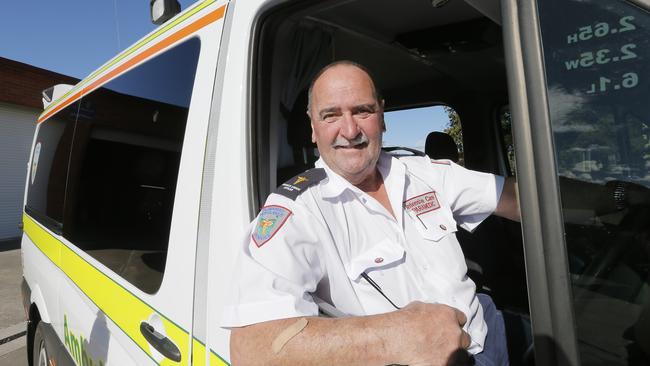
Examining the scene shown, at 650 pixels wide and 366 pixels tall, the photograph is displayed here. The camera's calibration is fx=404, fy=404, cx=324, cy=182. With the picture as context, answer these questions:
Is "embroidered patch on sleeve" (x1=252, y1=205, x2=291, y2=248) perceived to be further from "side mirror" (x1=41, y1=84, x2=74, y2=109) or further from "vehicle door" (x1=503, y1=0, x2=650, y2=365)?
"side mirror" (x1=41, y1=84, x2=74, y2=109)

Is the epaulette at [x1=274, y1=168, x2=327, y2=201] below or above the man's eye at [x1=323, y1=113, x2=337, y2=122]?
below

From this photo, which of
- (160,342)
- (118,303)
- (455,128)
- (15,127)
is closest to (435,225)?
(160,342)

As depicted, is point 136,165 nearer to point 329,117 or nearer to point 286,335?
point 329,117

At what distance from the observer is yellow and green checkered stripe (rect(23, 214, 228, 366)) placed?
1.24 meters

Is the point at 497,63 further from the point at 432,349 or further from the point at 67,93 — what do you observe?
the point at 67,93

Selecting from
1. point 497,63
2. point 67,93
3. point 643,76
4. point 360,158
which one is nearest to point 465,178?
point 360,158

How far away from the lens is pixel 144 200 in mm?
1548

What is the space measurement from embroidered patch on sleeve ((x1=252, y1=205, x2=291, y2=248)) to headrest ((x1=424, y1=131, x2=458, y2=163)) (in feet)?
5.81

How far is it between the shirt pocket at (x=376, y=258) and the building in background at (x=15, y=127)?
41.9 ft

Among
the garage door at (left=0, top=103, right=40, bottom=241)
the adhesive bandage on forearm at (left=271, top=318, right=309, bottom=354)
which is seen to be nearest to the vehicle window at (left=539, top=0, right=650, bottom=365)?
the adhesive bandage on forearm at (left=271, top=318, right=309, bottom=354)

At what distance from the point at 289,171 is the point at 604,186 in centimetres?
87

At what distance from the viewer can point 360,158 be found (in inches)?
53.0

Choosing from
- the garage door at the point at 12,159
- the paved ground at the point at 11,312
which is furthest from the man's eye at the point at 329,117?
the garage door at the point at 12,159

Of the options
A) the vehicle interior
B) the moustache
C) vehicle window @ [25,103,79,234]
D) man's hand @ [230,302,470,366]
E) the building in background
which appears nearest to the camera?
man's hand @ [230,302,470,366]
